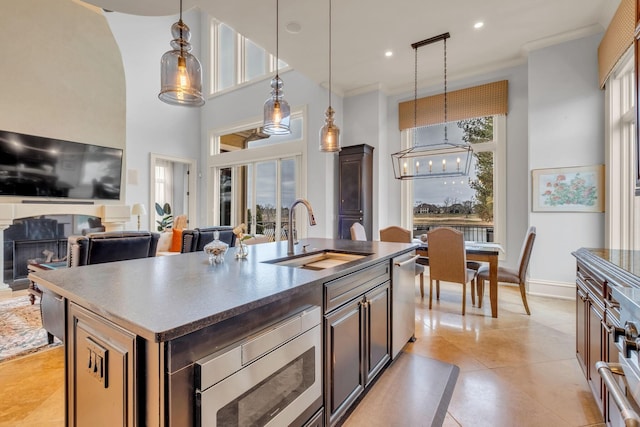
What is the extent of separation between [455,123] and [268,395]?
522 cm

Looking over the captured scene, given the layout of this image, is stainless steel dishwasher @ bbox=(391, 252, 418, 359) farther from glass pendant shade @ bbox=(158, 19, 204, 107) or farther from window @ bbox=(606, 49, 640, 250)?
window @ bbox=(606, 49, 640, 250)

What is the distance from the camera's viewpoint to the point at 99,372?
0.95 m

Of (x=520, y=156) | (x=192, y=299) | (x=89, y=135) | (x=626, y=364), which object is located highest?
(x=89, y=135)

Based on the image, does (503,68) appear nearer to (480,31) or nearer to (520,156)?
(480,31)

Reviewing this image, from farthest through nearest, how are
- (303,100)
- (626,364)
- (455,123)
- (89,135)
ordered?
(303,100), (89,135), (455,123), (626,364)

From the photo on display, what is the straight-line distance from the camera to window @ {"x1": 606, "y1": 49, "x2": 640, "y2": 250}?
3.22 meters

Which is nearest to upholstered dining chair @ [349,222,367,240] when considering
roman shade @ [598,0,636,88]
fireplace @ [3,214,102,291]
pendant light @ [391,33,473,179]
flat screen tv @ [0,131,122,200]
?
pendant light @ [391,33,473,179]

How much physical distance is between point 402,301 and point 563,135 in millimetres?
3419

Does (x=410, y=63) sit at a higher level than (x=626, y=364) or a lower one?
higher

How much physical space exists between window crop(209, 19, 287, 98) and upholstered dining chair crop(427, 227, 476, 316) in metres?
5.04

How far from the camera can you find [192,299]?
39.0 inches

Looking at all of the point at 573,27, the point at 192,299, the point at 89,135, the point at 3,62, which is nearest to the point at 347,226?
the point at 573,27

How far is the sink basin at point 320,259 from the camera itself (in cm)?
196

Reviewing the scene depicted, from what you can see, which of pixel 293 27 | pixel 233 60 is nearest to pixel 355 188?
pixel 293 27
